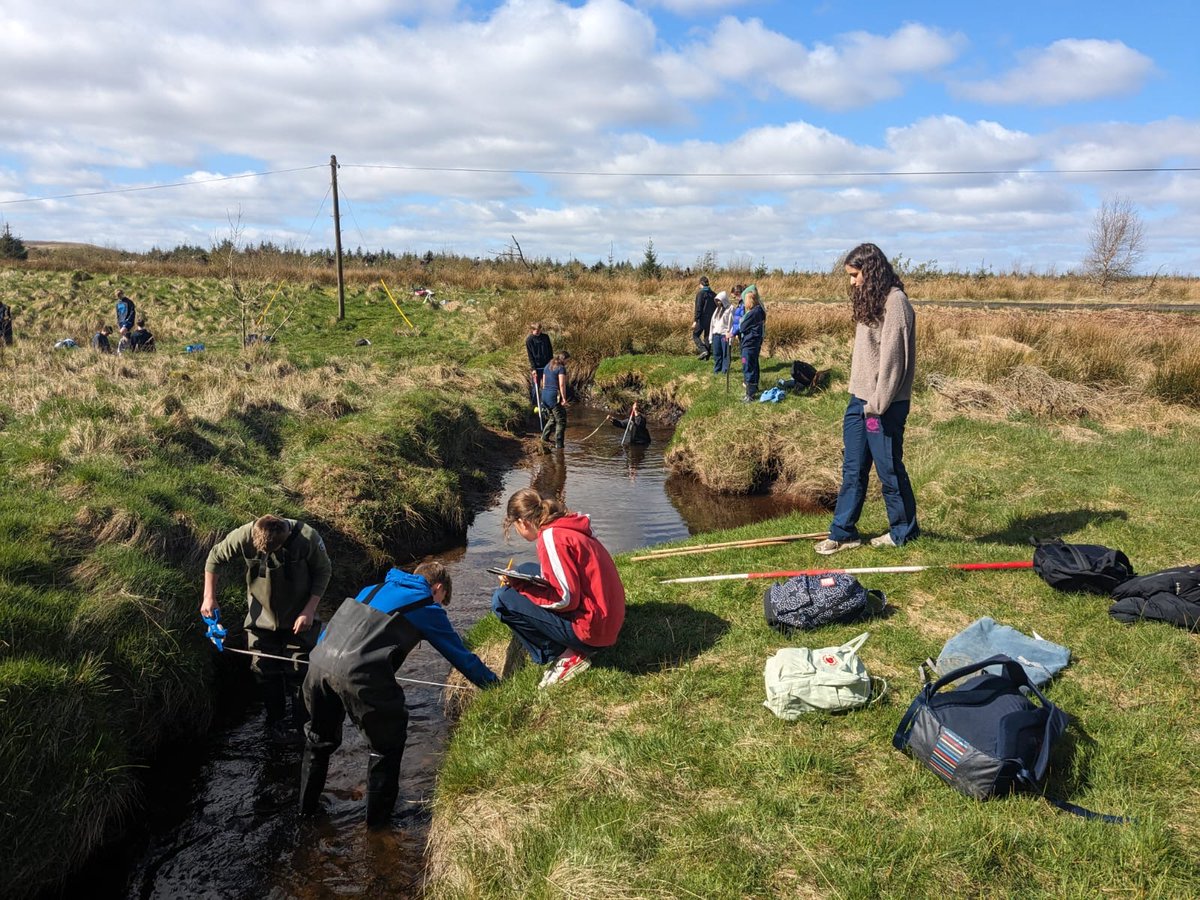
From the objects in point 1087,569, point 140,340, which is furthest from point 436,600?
point 140,340

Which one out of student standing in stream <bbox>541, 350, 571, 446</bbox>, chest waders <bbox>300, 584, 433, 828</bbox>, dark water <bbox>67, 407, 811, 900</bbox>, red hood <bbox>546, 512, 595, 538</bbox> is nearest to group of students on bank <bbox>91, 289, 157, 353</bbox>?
student standing in stream <bbox>541, 350, 571, 446</bbox>

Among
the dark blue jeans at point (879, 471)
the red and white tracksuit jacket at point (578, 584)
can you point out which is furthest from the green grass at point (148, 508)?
the dark blue jeans at point (879, 471)

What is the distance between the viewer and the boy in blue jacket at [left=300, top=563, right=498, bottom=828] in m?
4.40

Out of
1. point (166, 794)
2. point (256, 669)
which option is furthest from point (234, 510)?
point (166, 794)

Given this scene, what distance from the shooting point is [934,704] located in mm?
3801

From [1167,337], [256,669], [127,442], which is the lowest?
[256,669]

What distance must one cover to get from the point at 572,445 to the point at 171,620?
11.0 metres

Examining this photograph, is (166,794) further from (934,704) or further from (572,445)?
(572,445)

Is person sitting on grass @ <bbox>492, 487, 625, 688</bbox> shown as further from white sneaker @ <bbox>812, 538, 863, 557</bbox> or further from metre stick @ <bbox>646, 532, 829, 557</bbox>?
metre stick @ <bbox>646, 532, 829, 557</bbox>

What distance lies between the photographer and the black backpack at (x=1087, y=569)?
5.32 meters

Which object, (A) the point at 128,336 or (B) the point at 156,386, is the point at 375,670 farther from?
(A) the point at 128,336

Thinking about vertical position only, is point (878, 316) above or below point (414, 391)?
above

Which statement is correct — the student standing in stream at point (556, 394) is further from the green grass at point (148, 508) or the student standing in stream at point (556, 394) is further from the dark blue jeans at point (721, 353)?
the dark blue jeans at point (721, 353)

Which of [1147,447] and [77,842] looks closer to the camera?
[77,842]
